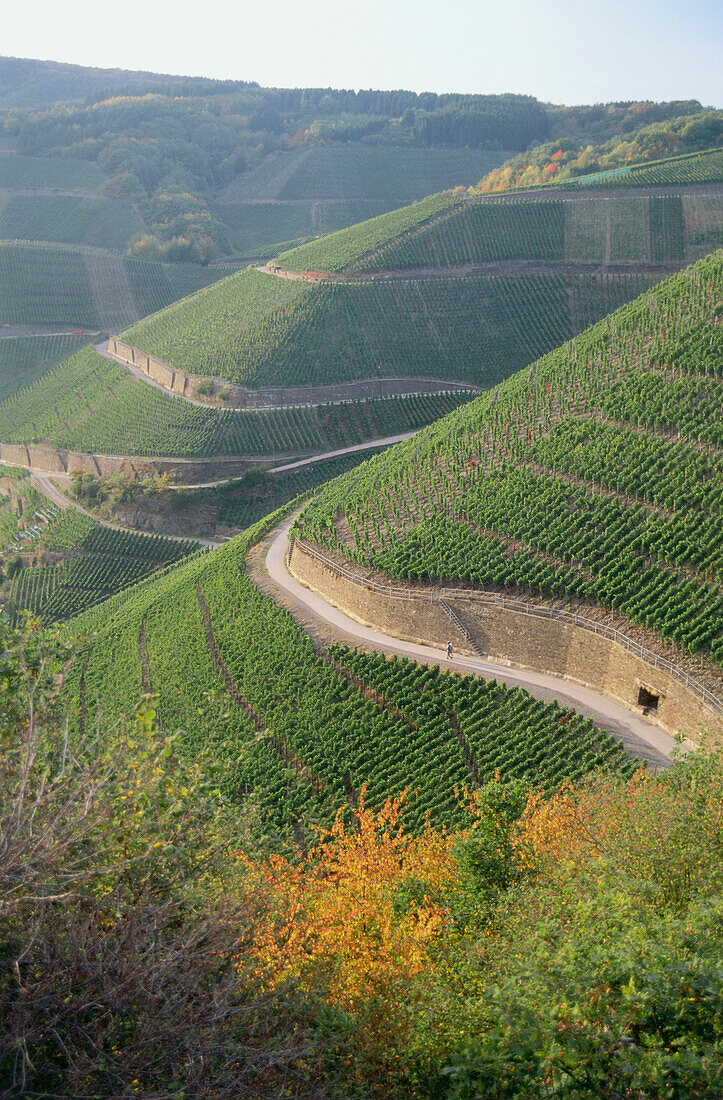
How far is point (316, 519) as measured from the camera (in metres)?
44.1

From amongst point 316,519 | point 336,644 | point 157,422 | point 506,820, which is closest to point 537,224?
point 157,422

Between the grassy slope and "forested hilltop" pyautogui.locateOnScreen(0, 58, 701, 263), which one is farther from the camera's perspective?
"forested hilltop" pyautogui.locateOnScreen(0, 58, 701, 263)

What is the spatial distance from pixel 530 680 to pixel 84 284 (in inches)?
3820

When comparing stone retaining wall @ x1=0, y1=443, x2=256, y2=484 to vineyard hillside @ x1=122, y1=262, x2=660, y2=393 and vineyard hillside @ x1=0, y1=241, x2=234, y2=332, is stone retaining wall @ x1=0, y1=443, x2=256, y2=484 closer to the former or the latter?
vineyard hillside @ x1=122, y1=262, x2=660, y2=393

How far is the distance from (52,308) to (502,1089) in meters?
108

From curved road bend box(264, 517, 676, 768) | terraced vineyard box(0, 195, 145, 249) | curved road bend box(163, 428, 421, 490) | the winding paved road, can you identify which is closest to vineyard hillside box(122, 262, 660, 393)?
curved road bend box(163, 428, 421, 490)

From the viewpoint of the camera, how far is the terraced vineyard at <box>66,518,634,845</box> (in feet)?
88.8

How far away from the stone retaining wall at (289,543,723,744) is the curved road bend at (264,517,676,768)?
1.07ft

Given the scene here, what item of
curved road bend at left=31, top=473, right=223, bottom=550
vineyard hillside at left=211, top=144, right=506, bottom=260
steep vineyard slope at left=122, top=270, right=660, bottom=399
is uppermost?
vineyard hillside at left=211, top=144, right=506, bottom=260

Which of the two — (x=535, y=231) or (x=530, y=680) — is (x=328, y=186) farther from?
(x=530, y=680)

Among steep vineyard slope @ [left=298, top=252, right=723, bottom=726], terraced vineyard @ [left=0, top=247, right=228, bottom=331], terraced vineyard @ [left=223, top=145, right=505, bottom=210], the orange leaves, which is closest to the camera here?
the orange leaves

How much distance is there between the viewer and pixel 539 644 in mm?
30750

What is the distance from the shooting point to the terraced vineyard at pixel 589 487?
2989 centimetres

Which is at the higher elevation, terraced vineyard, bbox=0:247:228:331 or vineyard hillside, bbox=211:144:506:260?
vineyard hillside, bbox=211:144:506:260
